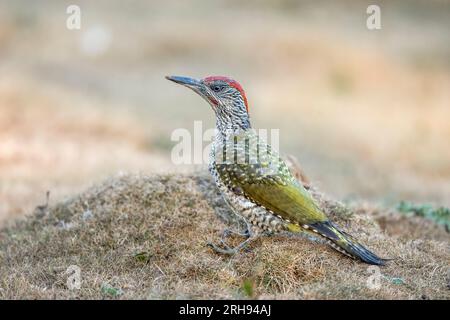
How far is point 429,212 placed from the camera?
29.1 ft

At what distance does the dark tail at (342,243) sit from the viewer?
6.30 meters

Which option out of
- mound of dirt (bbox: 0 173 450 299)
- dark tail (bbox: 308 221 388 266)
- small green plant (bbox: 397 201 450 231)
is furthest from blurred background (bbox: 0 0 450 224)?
dark tail (bbox: 308 221 388 266)

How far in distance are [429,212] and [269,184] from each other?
3.27 m

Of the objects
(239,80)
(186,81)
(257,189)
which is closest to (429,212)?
(257,189)

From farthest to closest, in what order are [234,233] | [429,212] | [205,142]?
[205,142] → [429,212] → [234,233]

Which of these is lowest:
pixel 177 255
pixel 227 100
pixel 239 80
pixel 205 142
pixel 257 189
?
pixel 177 255

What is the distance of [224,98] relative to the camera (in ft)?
23.0

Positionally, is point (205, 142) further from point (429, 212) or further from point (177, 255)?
point (177, 255)

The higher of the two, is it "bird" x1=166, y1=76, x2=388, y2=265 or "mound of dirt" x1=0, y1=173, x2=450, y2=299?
"bird" x1=166, y1=76, x2=388, y2=265

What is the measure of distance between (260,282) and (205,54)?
16.9 metres

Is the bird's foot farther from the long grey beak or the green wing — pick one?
the long grey beak

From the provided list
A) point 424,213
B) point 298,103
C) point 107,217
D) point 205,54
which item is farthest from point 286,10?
point 107,217

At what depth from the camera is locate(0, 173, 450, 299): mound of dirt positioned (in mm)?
5977

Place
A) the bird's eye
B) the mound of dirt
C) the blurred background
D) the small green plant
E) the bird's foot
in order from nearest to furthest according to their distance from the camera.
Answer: the mound of dirt < the bird's foot < the bird's eye < the small green plant < the blurred background
